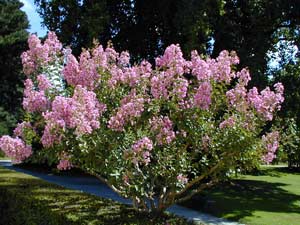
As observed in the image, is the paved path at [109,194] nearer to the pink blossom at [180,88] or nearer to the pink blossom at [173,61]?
the pink blossom at [180,88]

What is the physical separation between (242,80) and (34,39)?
2788 mm

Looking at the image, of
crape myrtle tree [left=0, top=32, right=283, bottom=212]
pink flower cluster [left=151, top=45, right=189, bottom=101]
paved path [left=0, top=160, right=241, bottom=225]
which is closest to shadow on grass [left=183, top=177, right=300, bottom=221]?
paved path [left=0, top=160, right=241, bottom=225]

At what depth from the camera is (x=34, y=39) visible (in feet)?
19.2

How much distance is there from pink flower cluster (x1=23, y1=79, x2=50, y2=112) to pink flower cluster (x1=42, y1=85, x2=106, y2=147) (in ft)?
1.86

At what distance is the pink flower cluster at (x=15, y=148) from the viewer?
5.30 meters

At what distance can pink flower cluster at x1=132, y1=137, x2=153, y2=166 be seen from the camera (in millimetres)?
4891

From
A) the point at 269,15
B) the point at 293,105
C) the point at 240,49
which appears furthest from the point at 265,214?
the point at 269,15

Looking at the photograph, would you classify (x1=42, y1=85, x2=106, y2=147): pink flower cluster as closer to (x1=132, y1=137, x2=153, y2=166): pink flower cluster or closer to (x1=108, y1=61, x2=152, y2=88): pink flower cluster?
(x1=132, y1=137, x2=153, y2=166): pink flower cluster

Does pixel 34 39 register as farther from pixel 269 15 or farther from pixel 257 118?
pixel 269 15

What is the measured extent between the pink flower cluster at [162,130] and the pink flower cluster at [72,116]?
2.49ft

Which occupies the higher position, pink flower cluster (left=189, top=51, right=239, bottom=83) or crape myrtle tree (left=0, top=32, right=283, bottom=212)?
pink flower cluster (left=189, top=51, right=239, bottom=83)

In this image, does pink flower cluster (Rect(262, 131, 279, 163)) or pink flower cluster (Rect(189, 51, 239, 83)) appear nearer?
pink flower cluster (Rect(189, 51, 239, 83))

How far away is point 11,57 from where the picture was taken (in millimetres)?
37375

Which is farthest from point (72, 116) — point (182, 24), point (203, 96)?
point (182, 24)
